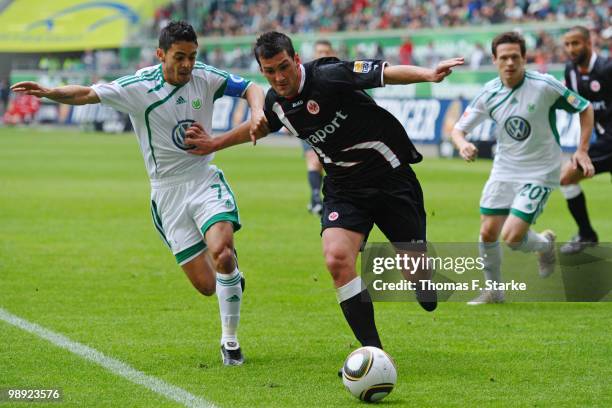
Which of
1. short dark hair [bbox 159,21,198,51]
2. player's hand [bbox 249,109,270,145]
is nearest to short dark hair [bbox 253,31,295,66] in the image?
player's hand [bbox 249,109,270,145]

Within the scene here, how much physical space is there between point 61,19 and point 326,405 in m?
56.4

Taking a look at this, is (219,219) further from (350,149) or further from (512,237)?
(512,237)

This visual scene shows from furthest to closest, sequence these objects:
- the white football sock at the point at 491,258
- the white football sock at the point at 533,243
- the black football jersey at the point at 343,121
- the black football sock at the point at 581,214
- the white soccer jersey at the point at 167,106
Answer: the black football sock at the point at 581,214
the white football sock at the point at 533,243
the white football sock at the point at 491,258
the white soccer jersey at the point at 167,106
the black football jersey at the point at 343,121

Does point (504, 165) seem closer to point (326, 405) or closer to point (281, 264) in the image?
point (281, 264)

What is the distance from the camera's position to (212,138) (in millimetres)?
7992

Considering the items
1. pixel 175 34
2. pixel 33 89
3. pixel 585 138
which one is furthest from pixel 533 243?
pixel 33 89

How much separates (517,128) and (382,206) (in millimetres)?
3084

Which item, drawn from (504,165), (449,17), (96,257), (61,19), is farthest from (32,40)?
(504,165)

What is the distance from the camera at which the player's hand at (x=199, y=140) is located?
26.0 ft

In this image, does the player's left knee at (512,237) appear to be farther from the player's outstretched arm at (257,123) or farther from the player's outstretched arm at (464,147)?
the player's outstretched arm at (257,123)

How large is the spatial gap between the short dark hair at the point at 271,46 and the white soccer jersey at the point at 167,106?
1256mm

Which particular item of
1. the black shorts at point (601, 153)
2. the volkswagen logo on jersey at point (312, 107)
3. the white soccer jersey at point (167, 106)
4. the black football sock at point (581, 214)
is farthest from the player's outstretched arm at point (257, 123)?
the black shorts at point (601, 153)

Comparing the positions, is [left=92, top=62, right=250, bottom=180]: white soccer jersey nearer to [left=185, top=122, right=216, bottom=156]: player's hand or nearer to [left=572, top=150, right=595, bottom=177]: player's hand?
[left=185, top=122, right=216, bottom=156]: player's hand

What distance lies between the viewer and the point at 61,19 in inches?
2373
